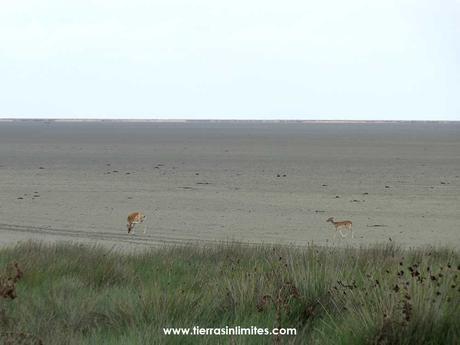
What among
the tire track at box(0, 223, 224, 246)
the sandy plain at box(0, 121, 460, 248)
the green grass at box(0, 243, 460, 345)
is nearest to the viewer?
the green grass at box(0, 243, 460, 345)

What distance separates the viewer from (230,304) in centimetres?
639

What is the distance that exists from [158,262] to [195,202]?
46.0 feet

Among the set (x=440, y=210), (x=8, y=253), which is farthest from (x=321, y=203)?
(x=8, y=253)

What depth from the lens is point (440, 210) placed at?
21.4 meters

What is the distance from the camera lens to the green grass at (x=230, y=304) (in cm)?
525

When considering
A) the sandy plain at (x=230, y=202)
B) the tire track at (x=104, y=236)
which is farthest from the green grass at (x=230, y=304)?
the tire track at (x=104, y=236)

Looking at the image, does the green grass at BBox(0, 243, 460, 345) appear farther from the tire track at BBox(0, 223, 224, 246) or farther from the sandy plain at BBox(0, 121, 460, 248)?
the tire track at BBox(0, 223, 224, 246)

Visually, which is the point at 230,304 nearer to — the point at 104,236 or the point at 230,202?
the point at 104,236

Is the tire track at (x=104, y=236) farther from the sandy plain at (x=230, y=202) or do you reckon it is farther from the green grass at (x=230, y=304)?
the green grass at (x=230, y=304)

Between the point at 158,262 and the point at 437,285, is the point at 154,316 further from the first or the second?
the point at 158,262

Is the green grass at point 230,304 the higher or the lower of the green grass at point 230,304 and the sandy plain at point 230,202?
the higher

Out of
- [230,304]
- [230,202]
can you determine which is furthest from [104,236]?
[230,304]

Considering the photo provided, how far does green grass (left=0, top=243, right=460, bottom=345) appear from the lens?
525cm

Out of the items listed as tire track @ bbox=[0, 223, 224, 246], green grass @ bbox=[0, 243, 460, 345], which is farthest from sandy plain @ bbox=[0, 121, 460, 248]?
green grass @ bbox=[0, 243, 460, 345]
